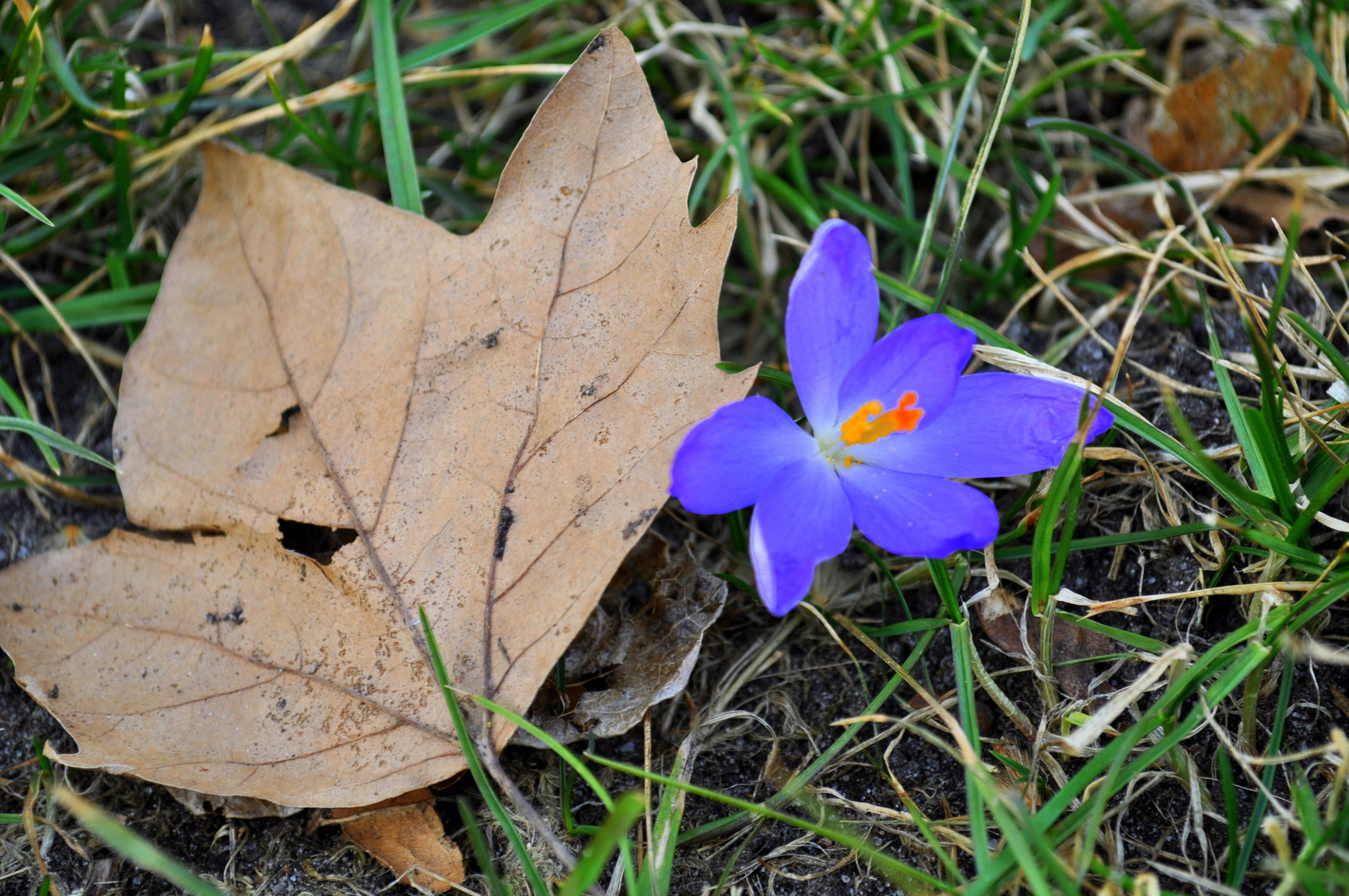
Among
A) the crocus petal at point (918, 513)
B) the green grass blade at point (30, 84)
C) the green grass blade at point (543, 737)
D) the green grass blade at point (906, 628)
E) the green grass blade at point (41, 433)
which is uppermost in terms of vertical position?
the green grass blade at point (30, 84)

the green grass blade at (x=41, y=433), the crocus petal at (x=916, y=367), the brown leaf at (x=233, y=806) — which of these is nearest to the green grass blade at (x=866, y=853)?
the brown leaf at (x=233, y=806)

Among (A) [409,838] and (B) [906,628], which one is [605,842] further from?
(B) [906,628]

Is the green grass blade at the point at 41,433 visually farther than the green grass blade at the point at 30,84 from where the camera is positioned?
No

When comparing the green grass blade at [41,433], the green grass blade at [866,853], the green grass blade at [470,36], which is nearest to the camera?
the green grass blade at [866,853]

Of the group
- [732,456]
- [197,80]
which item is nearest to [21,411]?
[197,80]

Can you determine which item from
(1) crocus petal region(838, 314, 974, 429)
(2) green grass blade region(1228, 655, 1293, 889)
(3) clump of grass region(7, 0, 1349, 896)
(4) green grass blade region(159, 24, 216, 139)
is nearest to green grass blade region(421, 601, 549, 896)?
(3) clump of grass region(7, 0, 1349, 896)

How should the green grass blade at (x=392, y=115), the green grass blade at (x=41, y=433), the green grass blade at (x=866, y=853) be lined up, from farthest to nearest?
the green grass blade at (x=392, y=115), the green grass blade at (x=41, y=433), the green grass blade at (x=866, y=853)

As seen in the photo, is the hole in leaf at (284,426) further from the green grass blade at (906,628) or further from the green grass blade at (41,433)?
the green grass blade at (906,628)
